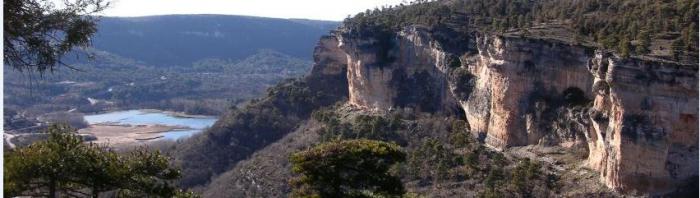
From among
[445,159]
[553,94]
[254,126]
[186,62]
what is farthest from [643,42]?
[186,62]

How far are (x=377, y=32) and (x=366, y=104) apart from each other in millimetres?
→ 4672

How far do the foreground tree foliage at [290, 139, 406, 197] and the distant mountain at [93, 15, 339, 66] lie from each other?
13025 centimetres

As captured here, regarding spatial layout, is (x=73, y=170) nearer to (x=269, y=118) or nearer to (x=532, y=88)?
(x=532, y=88)

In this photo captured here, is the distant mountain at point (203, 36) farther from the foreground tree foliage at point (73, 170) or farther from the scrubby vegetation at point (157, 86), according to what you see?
the foreground tree foliage at point (73, 170)

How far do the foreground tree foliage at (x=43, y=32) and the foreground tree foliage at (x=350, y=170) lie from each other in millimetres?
4699

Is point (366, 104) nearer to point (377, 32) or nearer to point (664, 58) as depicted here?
point (377, 32)

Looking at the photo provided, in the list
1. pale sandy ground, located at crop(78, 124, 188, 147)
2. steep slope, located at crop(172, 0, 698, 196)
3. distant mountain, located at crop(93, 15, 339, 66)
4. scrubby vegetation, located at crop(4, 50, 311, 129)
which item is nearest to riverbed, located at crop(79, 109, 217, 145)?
pale sandy ground, located at crop(78, 124, 188, 147)

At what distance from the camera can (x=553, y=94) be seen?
93.4ft

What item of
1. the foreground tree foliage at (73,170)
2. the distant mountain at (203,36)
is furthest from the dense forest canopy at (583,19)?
the distant mountain at (203,36)

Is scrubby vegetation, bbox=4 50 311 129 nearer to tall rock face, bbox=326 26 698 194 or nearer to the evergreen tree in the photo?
A: tall rock face, bbox=326 26 698 194

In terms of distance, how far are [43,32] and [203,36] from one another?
14301 cm

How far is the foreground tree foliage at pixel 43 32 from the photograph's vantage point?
9.40 m

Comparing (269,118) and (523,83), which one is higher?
(523,83)

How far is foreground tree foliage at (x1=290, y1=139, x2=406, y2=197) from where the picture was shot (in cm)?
1357
